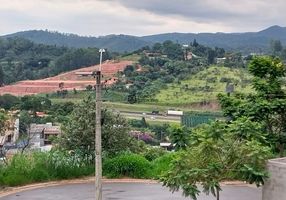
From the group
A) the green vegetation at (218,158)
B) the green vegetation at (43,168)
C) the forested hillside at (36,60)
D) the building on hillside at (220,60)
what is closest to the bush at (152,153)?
the green vegetation at (43,168)

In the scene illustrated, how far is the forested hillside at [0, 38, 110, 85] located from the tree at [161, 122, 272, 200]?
6141cm

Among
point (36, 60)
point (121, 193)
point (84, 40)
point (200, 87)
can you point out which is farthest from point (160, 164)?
point (84, 40)

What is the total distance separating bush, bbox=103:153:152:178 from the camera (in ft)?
54.6

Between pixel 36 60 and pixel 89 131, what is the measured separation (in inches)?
2846

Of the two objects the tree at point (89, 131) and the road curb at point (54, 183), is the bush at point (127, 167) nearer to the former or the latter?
the road curb at point (54, 183)

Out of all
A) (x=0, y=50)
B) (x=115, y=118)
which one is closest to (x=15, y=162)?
(x=115, y=118)

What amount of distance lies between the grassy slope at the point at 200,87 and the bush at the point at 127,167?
37.3m

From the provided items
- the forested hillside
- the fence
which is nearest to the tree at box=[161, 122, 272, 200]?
the fence

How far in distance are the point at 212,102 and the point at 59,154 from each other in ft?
129

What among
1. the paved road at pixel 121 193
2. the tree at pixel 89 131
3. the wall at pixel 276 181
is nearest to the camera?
the wall at pixel 276 181

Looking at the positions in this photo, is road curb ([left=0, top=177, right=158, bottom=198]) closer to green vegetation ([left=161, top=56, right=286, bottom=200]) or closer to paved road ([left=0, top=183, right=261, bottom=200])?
paved road ([left=0, top=183, right=261, bottom=200])

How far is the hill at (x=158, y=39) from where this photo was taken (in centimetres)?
14512

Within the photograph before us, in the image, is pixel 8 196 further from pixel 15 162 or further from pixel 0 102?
pixel 0 102

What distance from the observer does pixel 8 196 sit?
1430 cm
